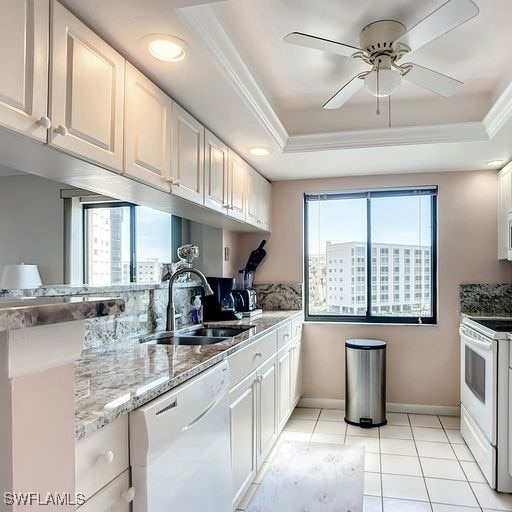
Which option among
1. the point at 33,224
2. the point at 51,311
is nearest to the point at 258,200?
the point at 33,224

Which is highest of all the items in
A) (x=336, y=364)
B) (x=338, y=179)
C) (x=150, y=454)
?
(x=338, y=179)

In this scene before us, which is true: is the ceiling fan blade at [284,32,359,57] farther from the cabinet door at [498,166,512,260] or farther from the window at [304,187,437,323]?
the window at [304,187,437,323]

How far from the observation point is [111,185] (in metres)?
1.97

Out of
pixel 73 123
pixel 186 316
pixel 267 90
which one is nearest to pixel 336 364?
pixel 186 316

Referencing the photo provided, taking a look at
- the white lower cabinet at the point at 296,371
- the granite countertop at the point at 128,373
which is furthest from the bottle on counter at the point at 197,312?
the white lower cabinet at the point at 296,371

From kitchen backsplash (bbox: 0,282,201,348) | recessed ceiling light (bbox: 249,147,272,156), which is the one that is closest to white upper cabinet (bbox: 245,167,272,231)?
recessed ceiling light (bbox: 249,147,272,156)

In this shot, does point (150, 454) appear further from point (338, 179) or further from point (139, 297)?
point (338, 179)

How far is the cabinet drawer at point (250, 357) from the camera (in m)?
2.06

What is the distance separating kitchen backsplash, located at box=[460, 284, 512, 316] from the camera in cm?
371

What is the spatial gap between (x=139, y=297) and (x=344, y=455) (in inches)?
70.8

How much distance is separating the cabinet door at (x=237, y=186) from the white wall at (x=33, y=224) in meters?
1.26

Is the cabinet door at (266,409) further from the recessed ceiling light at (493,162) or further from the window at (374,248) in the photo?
the recessed ceiling light at (493,162)

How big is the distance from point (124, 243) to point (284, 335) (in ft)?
4.66

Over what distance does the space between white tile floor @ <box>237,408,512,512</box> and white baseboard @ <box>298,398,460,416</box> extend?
6 centimetres
